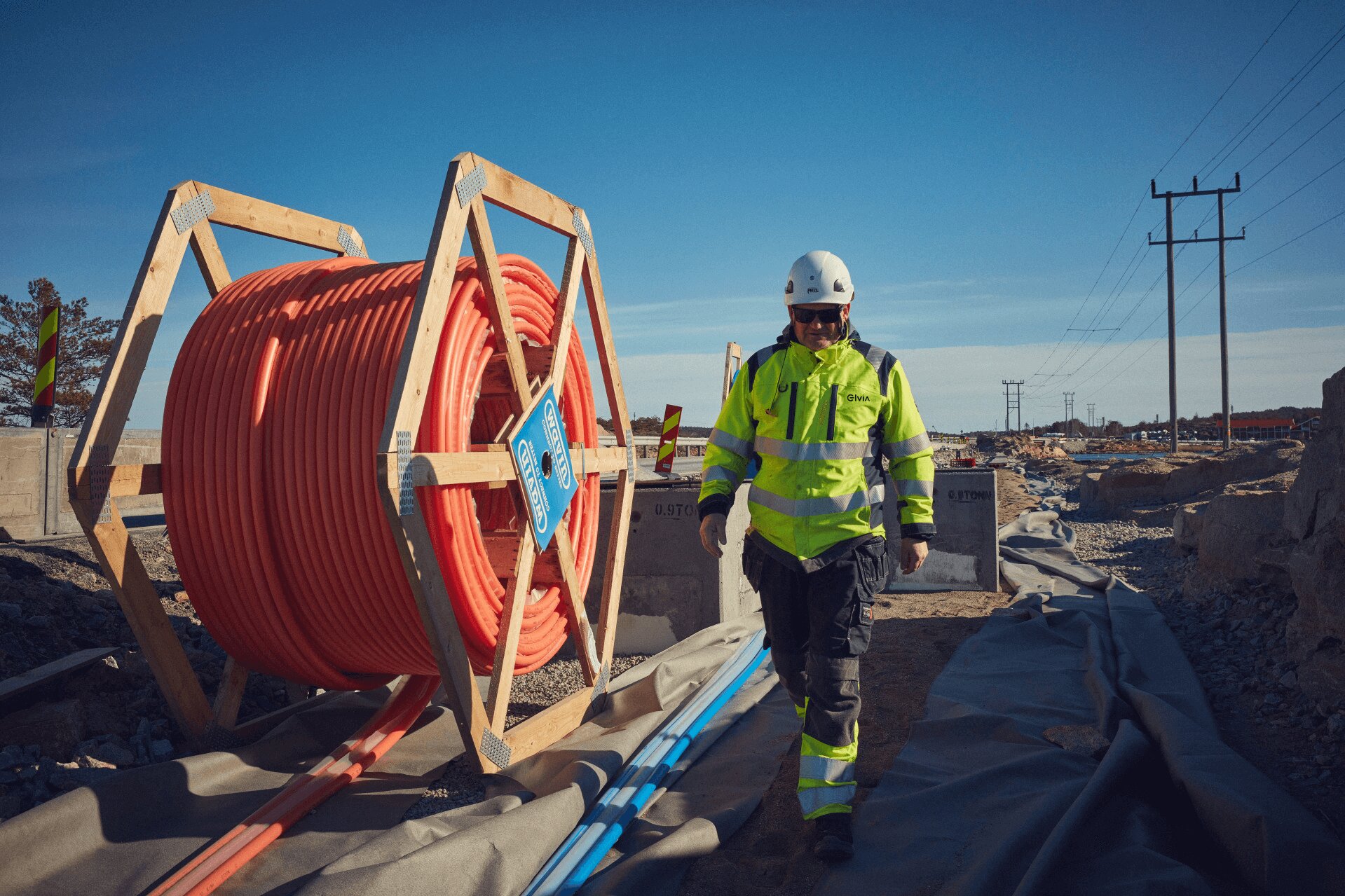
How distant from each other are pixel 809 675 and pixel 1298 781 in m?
2.00

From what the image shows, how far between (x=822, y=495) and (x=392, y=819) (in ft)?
6.68

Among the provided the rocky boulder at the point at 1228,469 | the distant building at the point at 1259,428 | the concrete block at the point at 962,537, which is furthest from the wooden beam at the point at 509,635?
the distant building at the point at 1259,428

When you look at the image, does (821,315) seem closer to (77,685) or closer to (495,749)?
(495,749)

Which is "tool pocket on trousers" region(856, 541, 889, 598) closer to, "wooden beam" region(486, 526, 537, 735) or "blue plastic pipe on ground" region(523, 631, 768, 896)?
"blue plastic pipe on ground" region(523, 631, 768, 896)

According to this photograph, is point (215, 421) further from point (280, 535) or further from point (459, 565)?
point (459, 565)

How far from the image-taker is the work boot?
294cm

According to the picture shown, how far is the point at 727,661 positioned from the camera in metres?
5.22

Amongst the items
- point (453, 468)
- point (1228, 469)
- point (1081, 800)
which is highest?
point (453, 468)

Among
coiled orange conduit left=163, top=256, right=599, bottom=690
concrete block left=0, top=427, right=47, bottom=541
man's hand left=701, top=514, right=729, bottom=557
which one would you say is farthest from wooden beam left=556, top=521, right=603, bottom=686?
concrete block left=0, top=427, right=47, bottom=541

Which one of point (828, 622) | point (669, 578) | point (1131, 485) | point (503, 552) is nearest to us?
point (828, 622)

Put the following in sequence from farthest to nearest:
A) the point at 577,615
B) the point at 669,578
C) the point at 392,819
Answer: the point at 669,578, the point at 577,615, the point at 392,819

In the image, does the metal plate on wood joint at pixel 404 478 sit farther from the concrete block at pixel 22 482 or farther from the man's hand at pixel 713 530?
the concrete block at pixel 22 482

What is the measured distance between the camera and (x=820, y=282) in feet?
11.2

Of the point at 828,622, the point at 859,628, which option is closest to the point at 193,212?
the point at 828,622
